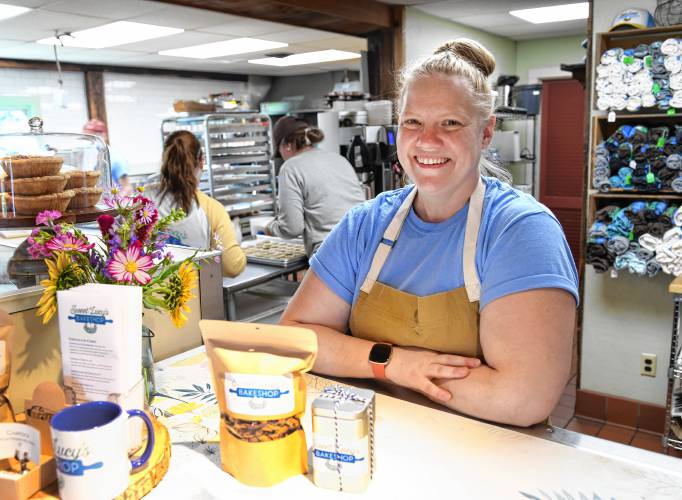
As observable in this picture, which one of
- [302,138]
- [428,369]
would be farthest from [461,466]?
[302,138]

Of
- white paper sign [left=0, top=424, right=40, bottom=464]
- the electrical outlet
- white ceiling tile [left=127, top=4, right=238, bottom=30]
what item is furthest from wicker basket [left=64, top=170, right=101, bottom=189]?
white ceiling tile [left=127, top=4, right=238, bottom=30]

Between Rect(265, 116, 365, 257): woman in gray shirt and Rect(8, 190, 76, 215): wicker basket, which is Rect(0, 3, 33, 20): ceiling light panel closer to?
Rect(265, 116, 365, 257): woman in gray shirt

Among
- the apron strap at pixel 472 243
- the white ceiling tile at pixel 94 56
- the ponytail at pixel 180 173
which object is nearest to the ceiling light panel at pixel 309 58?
the white ceiling tile at pixel 94 56

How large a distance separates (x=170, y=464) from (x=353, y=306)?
26.5 inches

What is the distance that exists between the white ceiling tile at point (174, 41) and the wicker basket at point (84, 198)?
5.00 meters

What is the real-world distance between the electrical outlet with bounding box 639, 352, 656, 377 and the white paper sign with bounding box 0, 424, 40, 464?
3257 millimetres

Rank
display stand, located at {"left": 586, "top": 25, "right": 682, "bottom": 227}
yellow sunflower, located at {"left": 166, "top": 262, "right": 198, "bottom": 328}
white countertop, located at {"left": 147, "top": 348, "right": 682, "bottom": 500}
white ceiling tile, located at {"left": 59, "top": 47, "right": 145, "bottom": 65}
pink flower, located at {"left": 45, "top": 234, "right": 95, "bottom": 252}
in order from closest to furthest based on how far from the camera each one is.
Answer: white countertop, located at {"left": 147, "top": 348, "right": 682, "bottom": 500}, pink flower, located at {"left": 45, "top": 234, "right": 95, "bottom": 252}, yellow sunflower, located at {"left": 166, "top": 262, "right": 198, "bottom": 328}, display stand, located at {"left": 586, "top": 25, "right": 682, "bottom": 227}, white ceiling tile, located at {"left": 59, "top": 47, "right": 145, "bottom": 65}

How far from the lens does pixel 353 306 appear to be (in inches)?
63.5

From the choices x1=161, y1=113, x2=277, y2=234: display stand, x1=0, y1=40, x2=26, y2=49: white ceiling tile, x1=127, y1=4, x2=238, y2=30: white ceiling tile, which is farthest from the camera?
x1=0, y1=40, x2=26, y2=49: white ceiling tile

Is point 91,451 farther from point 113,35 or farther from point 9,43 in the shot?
point 9,43

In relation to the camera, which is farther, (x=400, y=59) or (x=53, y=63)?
(x=53, y=63)

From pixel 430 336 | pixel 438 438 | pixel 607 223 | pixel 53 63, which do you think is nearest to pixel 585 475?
pixel 438 438

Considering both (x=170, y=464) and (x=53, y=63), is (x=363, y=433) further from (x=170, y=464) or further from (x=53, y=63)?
(x=53, y=63)

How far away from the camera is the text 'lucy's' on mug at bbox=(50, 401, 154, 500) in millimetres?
863
